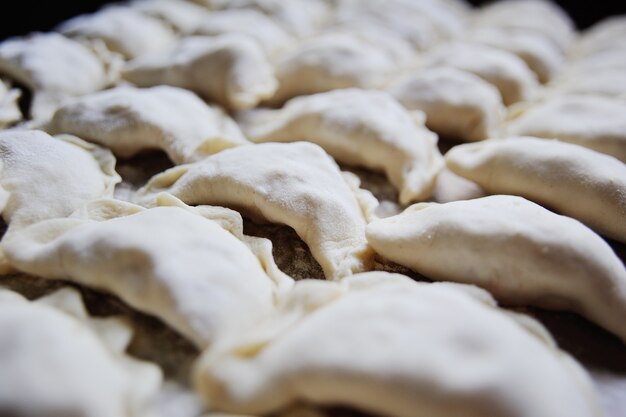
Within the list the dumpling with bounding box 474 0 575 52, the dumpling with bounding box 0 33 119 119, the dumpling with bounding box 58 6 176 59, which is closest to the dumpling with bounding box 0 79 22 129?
the dumpling with bounding box 0 33 119 119

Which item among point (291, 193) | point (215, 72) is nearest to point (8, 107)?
point (215, 72)

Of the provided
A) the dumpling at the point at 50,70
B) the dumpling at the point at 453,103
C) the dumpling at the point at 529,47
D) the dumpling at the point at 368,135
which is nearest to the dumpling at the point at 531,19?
the dumpling at the point at 529,47

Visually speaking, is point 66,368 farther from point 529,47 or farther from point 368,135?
point 529,47

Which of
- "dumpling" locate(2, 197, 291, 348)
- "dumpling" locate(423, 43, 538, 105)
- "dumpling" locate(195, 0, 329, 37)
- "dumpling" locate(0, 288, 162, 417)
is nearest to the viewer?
"dumpling" locate(0, 288, 162, 417)

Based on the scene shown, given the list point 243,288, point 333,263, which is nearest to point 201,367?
point 243,288

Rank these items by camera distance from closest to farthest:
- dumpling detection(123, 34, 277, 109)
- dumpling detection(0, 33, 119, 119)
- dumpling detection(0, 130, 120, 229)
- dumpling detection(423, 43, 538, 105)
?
dumpling detection(0, 130, 120, 229) → dumpling detection(0, 33, 119, 119) → dumpling detection(123, 34, 277, 109) → dumpling detection(423, 43, 538, 105)

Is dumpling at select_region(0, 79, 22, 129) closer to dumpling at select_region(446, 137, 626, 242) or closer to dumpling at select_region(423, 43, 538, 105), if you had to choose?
dumpling at select_region(446, 137, 626, 242)

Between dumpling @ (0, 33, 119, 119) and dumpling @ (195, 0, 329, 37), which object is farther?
dumpling @ (195, 0, 329, 37)
